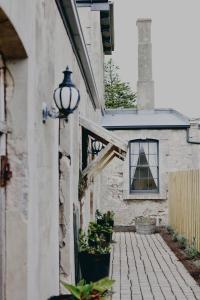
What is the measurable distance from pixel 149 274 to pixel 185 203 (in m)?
4.40

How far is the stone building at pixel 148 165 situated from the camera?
18.5 m

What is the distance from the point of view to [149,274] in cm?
975

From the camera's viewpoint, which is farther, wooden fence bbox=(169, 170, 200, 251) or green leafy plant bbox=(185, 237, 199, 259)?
wooden fence bbox=(169, 170, 200, 251)

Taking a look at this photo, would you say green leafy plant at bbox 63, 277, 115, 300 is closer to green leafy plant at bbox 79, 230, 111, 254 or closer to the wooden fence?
green leafy plant at bbox 79, 230, 111, 254

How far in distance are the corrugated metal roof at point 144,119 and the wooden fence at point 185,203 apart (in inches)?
93.4

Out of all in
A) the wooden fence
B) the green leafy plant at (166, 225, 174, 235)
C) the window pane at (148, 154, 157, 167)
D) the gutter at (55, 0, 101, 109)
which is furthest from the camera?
the window pane at (148, 154, 157, 167)

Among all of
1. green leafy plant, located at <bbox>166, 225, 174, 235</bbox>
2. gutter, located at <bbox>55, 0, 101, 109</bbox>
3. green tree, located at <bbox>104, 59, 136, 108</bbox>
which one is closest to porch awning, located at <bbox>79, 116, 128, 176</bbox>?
gutter, located at <bbox>55, 0, 101, 109</bbox>

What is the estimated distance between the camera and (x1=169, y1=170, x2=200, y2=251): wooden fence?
12.2 m

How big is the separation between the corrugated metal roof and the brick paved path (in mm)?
5526

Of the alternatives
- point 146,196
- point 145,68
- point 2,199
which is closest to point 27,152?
point 2,199

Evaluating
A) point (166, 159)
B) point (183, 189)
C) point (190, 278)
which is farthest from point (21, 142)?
point (166, 159)

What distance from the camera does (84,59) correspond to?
9.40 metres

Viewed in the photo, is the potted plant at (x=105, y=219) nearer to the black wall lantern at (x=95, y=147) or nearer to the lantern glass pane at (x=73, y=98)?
the black wall lantern at (x=95, y=147)

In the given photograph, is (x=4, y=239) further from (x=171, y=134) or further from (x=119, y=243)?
(x=171, y=134)
